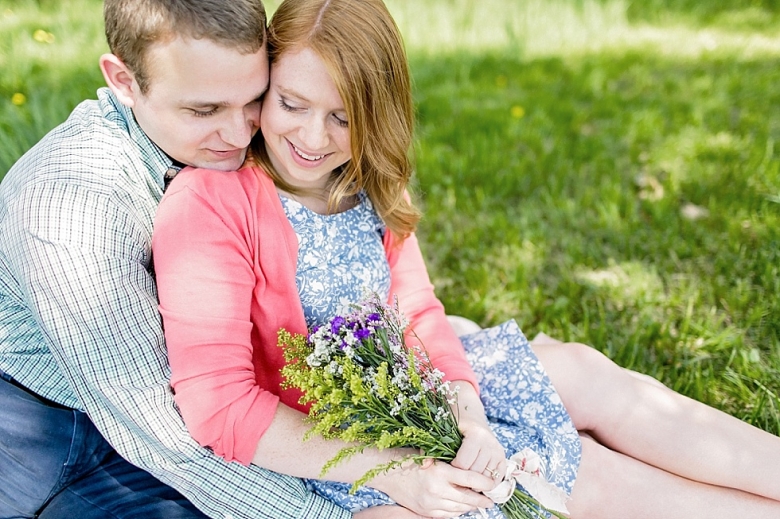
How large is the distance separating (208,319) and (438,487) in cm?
72

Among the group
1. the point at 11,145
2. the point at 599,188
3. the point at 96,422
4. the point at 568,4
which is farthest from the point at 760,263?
the point at 568,4

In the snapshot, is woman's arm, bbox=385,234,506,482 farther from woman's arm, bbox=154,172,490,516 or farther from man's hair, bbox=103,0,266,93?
man's hair, bbox=103,0,266,93

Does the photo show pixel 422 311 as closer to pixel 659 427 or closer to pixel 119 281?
pixel 659 427

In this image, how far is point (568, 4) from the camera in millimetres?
6391

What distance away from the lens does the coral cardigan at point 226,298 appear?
1.73 m

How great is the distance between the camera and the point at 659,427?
85.7 inches

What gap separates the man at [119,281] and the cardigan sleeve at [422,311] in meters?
0.55

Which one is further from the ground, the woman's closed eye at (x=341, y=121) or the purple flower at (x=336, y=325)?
the woman's closed eye at (x=341, y=121)

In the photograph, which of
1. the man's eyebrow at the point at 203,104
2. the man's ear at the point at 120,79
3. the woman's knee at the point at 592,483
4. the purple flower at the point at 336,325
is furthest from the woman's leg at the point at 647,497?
the man's ear at the point at 120,79

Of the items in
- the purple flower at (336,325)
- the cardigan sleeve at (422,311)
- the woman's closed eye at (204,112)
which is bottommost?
the cardigan sleeve at (422,311)

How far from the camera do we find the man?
1.67 meters

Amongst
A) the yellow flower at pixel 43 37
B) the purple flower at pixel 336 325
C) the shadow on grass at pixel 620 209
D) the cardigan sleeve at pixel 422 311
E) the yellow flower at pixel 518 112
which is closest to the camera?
the purple flower at pixel 336 325

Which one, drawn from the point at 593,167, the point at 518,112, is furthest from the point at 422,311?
the point at 518,112

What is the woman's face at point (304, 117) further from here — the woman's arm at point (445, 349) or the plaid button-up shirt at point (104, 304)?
the woman's arm at point (445, 349)
